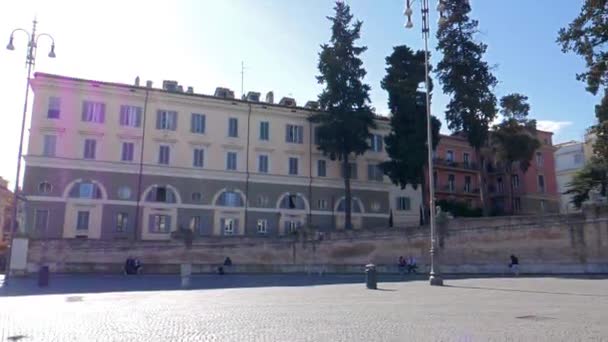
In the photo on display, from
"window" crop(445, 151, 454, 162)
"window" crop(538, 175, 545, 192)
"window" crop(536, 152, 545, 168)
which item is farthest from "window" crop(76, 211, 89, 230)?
"window" crop(536, 152, 545, 168)

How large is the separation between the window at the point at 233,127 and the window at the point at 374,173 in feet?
43.5

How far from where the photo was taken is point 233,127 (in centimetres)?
4769

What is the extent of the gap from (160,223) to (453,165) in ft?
101

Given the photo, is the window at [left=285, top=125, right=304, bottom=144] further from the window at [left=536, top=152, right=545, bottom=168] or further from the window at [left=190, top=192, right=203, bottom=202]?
the window at [left=536, top=152, right=545, bottom=168]

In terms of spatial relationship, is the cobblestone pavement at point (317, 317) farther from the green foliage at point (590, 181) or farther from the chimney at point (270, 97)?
the chimney at point (270, 97)

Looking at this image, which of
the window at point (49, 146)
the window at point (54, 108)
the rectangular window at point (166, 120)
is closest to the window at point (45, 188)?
the window at point (49, 146)

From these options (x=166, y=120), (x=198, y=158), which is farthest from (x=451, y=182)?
(x=166, y=120)

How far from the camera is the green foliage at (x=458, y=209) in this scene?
4934cm

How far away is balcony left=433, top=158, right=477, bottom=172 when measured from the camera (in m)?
55.9

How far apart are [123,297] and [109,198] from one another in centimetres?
2713

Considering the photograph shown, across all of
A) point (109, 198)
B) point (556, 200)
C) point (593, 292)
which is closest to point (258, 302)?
point (593, 292)

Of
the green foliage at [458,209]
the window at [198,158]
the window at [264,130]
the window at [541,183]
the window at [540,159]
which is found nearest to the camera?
the window at [198,158]

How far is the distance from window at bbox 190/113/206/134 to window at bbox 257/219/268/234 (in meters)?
9.23

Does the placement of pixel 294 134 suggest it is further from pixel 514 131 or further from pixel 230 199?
pixel 514 131
